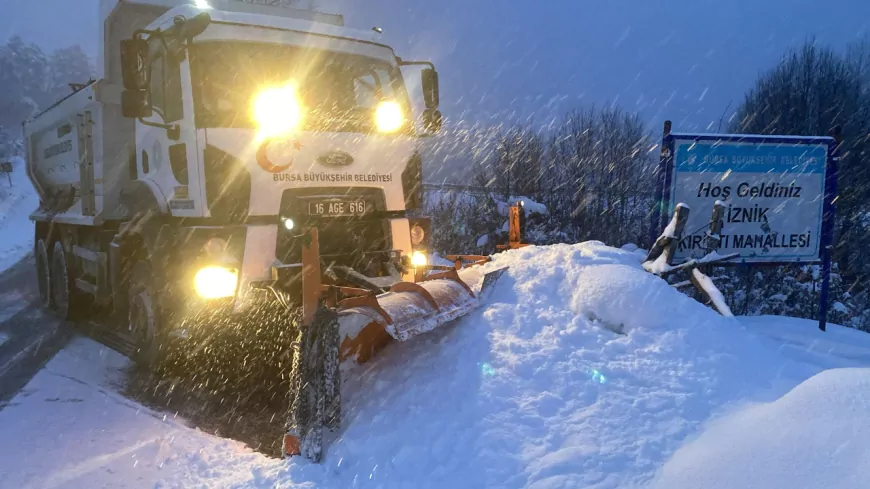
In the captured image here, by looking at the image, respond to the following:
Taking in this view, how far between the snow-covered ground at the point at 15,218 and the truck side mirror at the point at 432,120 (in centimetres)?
854

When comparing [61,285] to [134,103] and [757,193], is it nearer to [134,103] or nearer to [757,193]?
[134,103]

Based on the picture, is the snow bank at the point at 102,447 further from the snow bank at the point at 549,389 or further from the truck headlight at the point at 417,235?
the truck headlight at the point at 417,235

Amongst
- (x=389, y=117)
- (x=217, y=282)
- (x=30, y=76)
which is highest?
(x=30, y=76)

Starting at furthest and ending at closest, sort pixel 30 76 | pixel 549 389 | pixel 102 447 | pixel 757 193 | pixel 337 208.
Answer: pixel 30 76
pixel 757 193
pixel 337 208
pixel 102 447
pixel 549 389

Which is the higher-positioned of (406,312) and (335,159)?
(335,159)

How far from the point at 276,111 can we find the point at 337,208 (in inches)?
39.8

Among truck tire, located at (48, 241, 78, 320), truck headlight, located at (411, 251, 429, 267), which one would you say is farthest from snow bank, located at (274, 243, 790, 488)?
truck tire, located at (48, 241, 78, 320)

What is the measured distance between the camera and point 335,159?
5547 millimetres

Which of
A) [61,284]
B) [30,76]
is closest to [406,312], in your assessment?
[61,284]

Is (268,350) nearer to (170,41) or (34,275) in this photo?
(170,41)

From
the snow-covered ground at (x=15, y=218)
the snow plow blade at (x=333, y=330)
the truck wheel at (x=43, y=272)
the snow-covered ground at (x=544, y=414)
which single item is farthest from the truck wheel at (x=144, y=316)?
the snow-covered ground at (x=15, y=218)

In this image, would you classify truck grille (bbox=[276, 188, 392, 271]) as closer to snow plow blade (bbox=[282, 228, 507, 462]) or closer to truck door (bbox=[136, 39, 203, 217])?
truck door (bbox=[136, 39, 203, 217])

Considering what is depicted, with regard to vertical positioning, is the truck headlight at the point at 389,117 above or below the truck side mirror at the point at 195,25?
below

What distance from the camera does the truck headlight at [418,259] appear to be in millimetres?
6154
